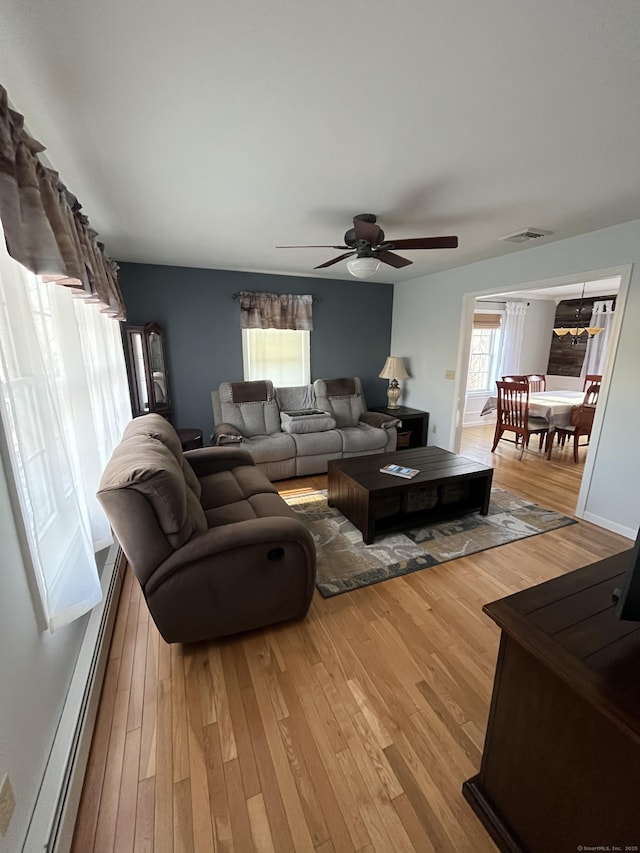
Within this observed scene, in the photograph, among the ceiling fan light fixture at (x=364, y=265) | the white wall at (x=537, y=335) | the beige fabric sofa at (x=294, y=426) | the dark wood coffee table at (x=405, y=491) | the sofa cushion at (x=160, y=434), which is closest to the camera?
the sofa cushion at (x=160, y=434)

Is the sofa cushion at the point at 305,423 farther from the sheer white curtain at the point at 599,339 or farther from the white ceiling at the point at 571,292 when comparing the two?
the sheer white curtain at the point at 599,339

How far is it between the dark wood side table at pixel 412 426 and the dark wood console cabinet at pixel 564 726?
350 cm

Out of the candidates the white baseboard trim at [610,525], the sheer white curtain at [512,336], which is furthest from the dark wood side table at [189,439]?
the sheer white curtain at [512,336]

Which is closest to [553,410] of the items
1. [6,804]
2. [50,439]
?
[50,439]

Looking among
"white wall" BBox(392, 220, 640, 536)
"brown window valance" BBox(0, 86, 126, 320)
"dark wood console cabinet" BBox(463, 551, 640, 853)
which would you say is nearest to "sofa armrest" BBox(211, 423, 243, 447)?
"brown window valance" BBox(0, 86, 126, 320)

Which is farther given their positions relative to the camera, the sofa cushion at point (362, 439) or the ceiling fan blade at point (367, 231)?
the sofa cushion at point (362, 439)

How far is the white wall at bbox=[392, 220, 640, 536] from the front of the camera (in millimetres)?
2594

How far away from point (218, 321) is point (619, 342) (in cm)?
391

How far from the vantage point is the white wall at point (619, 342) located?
2594 mm

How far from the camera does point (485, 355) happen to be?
6266 mm

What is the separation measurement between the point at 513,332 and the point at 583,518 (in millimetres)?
4229

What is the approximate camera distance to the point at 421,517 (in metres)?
2.83

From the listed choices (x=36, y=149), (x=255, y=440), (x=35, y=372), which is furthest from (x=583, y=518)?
(x=36, y=149)

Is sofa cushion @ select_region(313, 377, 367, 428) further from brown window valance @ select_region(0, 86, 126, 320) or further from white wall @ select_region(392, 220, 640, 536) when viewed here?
brown window valance @ select_region(0, 86, 126, 320)
